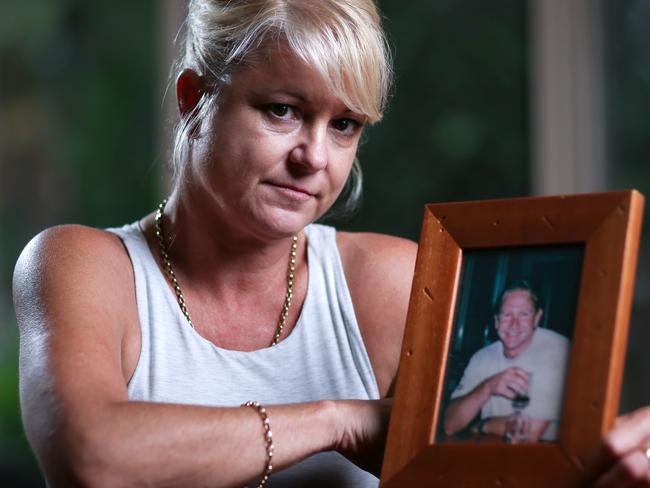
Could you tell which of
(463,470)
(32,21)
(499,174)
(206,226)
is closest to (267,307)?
(206,226)

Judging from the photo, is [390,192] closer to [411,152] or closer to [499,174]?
[411,152]

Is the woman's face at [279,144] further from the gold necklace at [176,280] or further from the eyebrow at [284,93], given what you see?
the gold necklace at [176,280]

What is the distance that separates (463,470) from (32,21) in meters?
3.28

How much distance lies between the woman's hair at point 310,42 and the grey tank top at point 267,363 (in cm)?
26

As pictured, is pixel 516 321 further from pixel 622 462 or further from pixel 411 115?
pixel 411 115

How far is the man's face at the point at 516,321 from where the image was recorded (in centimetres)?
104

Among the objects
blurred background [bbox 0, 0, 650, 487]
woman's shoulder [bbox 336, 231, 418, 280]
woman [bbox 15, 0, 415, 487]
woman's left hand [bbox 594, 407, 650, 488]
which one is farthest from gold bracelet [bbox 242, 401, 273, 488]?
blurred background [bbox 0, 0, 650, 487]

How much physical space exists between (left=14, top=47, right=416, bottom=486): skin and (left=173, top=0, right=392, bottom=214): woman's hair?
2 cm

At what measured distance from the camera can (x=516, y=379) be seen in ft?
3.37

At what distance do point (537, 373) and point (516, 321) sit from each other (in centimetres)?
6

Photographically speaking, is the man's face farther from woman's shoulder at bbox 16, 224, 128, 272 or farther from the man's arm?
woman's shoulder at bbox 16, 224, 128, 272

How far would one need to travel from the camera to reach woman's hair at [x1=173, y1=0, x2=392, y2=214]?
1273mm

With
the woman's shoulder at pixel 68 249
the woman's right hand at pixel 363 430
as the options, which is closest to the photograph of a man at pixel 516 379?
the woman's right hand at pixel 363 430

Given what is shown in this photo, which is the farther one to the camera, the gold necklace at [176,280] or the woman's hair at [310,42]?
the gold necklace at [176,280]
